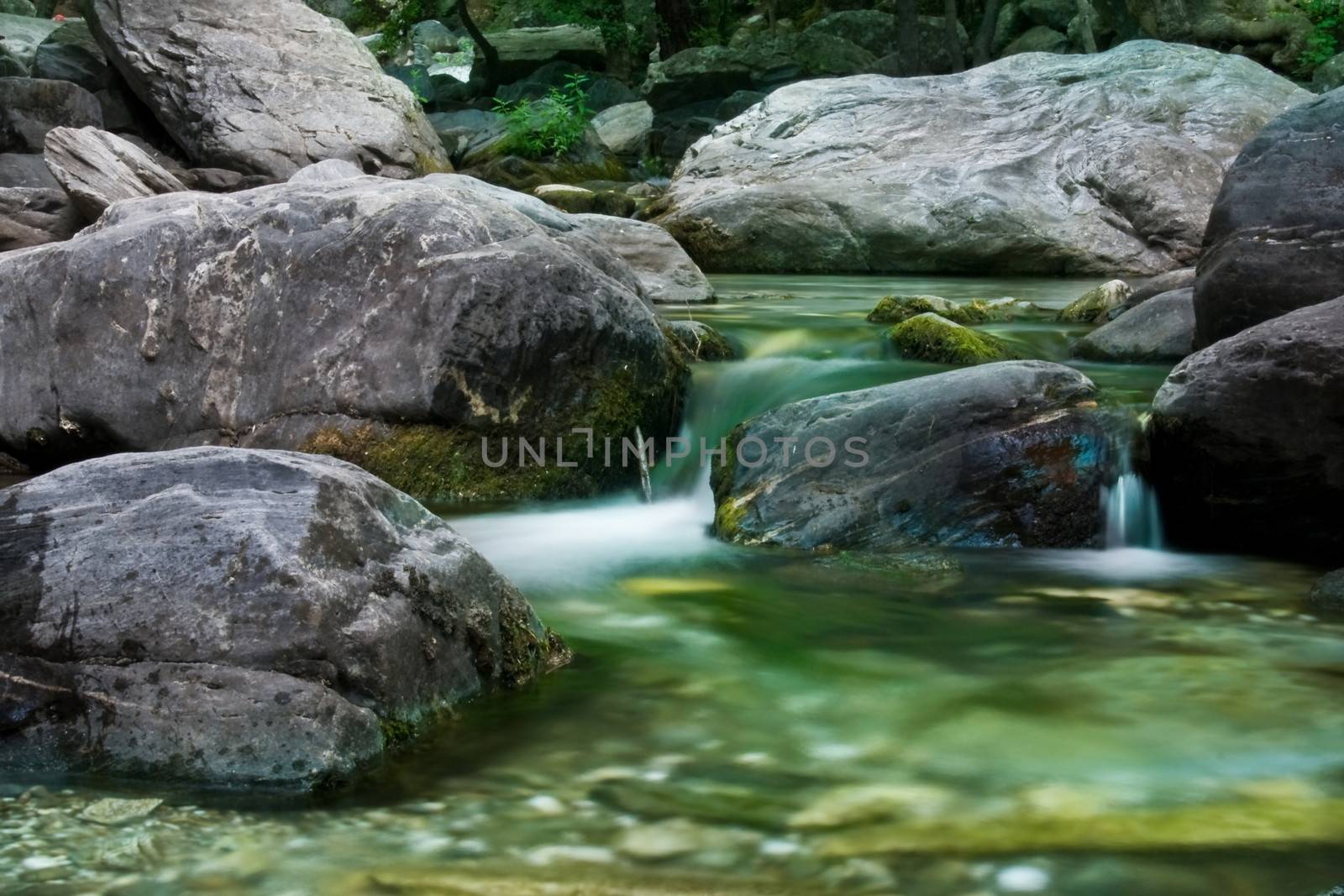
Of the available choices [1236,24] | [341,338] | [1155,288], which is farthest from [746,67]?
[341,338]

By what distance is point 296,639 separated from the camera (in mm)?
3049

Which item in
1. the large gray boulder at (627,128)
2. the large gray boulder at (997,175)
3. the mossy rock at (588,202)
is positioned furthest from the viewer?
the large gray boulder at (627,128)

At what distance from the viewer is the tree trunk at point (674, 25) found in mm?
25734

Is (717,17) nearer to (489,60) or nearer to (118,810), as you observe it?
(489,60)

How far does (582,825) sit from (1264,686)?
2.02 meters

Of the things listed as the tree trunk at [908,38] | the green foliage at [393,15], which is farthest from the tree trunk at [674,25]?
the tree trunk at [908,38]

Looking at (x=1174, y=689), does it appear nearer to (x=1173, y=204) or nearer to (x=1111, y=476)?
(x=1111, y=476)

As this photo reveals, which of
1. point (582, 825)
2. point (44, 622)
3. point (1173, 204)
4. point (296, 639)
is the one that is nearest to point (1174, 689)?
point (582, 825)

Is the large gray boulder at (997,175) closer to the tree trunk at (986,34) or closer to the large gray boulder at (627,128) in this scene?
the large gray boulder at (627,128)

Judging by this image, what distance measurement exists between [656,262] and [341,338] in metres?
4.20

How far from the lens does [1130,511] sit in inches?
216

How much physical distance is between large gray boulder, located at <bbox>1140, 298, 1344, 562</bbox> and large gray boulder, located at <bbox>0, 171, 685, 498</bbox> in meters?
2.39

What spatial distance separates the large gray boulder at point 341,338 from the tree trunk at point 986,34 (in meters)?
16.5

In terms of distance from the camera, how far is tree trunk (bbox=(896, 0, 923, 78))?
20922mm
